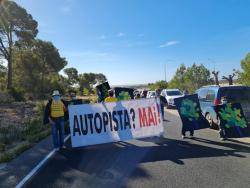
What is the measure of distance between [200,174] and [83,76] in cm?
10661

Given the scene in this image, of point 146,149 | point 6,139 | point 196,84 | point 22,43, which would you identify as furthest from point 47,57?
point 146,149

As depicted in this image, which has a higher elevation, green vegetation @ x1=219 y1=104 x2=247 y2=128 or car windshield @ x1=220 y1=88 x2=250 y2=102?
car windshield @ x1=220 y1=88 x2=250 y2=102

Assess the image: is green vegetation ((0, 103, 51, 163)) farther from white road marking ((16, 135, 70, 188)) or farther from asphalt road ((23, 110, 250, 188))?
asphalt road ((23, 110, 250, 188))

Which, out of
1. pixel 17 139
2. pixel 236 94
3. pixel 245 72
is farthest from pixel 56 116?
pixel 245 72

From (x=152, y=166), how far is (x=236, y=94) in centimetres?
627

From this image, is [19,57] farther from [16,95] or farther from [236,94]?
[236,94]

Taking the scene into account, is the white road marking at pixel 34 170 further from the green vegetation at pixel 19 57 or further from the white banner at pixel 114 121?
the green vegetation at pixel 19 57

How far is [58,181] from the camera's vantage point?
21.9ft

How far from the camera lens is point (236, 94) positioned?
12531mm

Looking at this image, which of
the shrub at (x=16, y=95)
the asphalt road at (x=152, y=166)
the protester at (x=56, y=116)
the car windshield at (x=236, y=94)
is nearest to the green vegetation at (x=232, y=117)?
the asphalt road at (x=152, y=166)

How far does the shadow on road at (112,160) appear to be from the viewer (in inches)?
264

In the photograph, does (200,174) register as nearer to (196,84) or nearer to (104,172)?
(104,172)

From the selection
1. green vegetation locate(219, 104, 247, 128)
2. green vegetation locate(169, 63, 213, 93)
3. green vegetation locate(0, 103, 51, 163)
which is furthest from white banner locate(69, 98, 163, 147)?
green vegetation locate(169, 63, 213, 93)

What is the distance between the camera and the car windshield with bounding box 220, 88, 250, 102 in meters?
12.5
